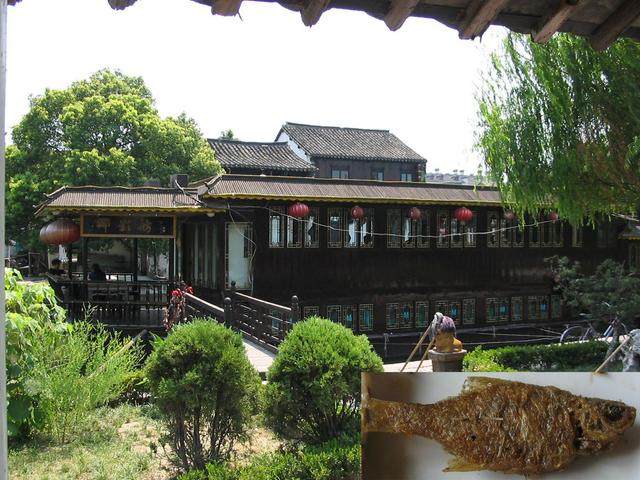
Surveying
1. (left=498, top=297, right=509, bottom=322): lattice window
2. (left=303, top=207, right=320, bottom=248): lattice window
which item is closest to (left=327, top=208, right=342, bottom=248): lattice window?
(left=303, top=207, right=320, bottom=248): lattice window

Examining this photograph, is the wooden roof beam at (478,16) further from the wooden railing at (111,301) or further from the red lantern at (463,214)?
the red lantern at (463,214)

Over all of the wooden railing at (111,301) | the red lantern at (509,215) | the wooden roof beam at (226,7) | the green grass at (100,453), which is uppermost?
the red lantern at (509,215)

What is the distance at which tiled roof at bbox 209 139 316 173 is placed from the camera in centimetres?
3341

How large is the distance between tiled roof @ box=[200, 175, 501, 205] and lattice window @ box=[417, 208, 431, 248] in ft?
2.20

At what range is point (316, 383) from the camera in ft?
17.7

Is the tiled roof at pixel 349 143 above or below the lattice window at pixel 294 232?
above

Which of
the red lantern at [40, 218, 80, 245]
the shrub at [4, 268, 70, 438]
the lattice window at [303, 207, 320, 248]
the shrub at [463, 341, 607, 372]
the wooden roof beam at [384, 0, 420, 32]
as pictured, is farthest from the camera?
the lattice window at [303, 207, 320, 248]

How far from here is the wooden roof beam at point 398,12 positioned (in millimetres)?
2410

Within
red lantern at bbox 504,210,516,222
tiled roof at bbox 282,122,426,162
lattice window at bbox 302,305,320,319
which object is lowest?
lattice window at bbox 302,305,320,319

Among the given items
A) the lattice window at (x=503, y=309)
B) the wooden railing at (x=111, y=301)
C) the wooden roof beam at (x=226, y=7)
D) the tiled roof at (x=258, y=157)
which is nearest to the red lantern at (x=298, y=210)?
the wooden railing at (x=111, y=301)

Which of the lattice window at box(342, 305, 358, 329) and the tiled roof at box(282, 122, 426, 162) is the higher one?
the tiled roof at box(282, 122, 426, 162)

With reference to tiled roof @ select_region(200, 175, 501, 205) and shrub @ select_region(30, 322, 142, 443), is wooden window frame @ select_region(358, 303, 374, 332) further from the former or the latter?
shrub @ select_region(30, 322, 142, 443)

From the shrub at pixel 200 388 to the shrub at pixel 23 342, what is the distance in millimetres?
1508

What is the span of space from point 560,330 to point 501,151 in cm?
1183
